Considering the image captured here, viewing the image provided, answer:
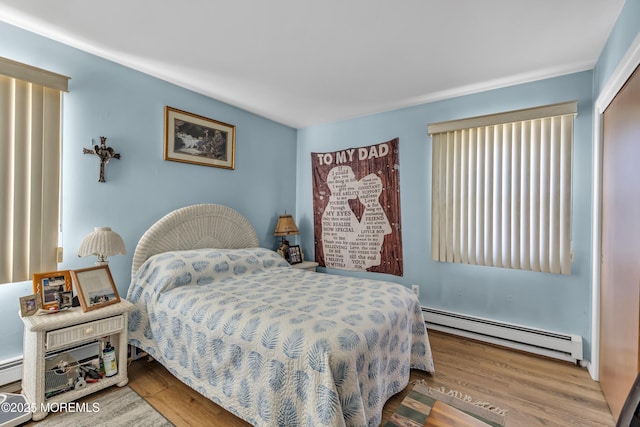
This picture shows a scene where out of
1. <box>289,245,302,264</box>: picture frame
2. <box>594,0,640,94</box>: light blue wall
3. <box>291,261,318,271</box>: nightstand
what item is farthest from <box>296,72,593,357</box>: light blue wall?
<box>289,245,302,264</box>: picture frame

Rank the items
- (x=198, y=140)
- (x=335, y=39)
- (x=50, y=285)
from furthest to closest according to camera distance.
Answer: (x=198, y=140), (x=335, y=39), (x=50, y=285)

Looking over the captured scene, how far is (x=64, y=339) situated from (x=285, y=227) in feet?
7.72

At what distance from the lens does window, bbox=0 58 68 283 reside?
6.41ft

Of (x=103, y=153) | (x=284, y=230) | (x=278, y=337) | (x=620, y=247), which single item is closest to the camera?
(x=278, y=337)

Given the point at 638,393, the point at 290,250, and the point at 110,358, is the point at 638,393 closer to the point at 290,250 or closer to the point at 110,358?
the point at 110,358

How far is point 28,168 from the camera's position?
6.72 ft

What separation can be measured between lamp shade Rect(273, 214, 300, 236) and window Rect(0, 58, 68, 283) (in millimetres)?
2162

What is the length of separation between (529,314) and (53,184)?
4.06m

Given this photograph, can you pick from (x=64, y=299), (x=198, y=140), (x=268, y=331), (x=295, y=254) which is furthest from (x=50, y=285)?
(x=295, y=254)

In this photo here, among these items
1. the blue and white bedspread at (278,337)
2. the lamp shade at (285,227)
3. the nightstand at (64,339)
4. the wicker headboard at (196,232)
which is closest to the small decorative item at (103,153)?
the wicker headboard at (196,232)

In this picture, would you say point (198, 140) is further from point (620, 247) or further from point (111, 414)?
point (620, 247)

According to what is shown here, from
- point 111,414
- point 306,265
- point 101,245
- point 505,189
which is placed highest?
point 505,189

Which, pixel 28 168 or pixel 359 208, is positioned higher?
pixel 28 168

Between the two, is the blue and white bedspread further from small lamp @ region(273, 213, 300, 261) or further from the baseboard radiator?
small lamp @ region(273, 213, 300, 261)
